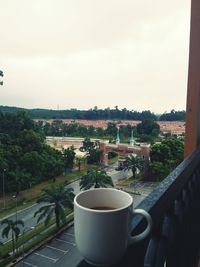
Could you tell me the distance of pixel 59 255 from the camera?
69 centimetres

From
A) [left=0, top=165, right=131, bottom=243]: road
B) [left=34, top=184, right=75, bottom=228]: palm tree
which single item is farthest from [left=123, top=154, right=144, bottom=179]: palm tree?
[left=34, top=184, right=75, bottom=228]: palm tree

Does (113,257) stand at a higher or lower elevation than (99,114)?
lower

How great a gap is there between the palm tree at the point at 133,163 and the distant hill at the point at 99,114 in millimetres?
286

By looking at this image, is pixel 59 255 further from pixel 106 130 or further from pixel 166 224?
pixel 106 130

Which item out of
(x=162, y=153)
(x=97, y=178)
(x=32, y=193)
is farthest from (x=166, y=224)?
(x=162, y=153)

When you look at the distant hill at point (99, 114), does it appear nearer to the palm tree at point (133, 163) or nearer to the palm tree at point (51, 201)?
the palm tree at point (133, 163)

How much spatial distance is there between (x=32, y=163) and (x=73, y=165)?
0.31 meters

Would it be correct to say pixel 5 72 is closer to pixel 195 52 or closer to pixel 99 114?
pixel 99 114

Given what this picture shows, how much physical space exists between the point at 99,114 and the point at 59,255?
4.26 ft

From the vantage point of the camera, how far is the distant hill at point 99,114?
1787mm

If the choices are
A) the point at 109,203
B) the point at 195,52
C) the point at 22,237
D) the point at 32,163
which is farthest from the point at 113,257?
the point at 22,237

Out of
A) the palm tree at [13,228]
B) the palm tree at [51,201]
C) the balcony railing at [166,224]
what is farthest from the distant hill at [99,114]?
the balcony railing at [166,224]

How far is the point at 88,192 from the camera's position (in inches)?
14.8

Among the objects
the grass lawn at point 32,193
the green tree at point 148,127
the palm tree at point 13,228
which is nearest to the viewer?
the grass lawn at point 32,193
